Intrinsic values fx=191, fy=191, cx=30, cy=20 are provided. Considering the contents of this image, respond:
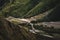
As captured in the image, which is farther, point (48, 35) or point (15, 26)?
point (15, 26)

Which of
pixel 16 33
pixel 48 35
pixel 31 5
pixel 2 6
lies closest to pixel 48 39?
pixel 48 35

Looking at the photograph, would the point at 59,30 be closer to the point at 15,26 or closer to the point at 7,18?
the point at 15,26

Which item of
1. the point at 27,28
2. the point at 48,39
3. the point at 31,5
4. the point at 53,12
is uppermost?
the point at 31,5

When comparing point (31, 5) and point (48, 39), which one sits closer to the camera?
point (48, 39)

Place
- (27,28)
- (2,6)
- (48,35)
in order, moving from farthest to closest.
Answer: (2,6), (27,28), (48,35)

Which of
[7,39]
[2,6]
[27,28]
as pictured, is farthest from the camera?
[2,6]

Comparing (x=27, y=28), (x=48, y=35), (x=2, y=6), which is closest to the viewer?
(x=48, y=35)

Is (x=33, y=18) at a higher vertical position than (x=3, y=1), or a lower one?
lower

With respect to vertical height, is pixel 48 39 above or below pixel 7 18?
below

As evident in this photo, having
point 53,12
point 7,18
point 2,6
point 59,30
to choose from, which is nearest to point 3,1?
point 2,6

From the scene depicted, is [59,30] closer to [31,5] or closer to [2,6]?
[31,5]
